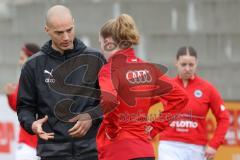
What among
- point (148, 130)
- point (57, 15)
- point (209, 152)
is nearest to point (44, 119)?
point (57, 15)

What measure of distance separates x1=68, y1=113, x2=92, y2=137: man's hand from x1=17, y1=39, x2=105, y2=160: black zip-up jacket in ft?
0.34

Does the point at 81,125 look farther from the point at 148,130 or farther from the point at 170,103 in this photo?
the point at 170,103

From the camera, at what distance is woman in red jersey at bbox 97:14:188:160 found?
20.8ft

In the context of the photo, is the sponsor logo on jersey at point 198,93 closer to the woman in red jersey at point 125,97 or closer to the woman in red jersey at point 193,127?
the woman in red jersey at point 193,127

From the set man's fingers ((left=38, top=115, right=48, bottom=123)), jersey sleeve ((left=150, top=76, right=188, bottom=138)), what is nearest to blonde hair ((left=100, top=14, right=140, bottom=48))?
jersey sleeve ((left=150, top=76, right=188, bottom=138))

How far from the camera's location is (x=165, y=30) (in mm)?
13664

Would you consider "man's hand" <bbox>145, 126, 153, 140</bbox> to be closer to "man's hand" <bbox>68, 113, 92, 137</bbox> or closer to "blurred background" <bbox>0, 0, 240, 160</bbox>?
"man's hand" <bbox>68, 113, 92, 137</bbox>

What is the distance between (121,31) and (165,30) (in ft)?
24.2

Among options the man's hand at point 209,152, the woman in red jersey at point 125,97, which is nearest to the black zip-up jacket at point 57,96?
the woman in red jersey at point 125,97

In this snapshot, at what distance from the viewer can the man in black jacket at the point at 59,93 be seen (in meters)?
6.03

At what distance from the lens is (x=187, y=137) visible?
9.35 m

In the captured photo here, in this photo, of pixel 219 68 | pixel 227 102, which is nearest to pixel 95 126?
pixel 227 102

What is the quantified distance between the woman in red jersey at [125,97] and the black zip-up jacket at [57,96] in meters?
0.21

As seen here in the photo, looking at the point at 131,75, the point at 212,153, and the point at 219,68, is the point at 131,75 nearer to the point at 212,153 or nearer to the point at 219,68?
the point at 212,153
